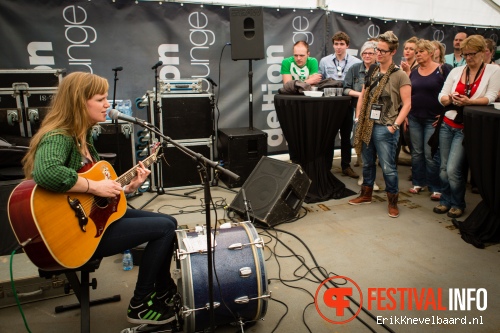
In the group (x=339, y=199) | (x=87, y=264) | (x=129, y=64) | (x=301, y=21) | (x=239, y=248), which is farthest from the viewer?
(x=301, y=21)

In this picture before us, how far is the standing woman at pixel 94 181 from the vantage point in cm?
178

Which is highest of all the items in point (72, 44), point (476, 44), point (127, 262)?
point (72, 44)

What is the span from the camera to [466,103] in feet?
11.1

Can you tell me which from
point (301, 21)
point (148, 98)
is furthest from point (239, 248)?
point (301, 21)

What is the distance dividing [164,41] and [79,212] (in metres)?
3.67

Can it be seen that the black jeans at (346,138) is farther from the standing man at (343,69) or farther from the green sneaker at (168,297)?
the green sneaker at (168,297)

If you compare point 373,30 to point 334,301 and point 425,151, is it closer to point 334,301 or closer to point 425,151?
point 425,151

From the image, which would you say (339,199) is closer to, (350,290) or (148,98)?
(350,290)

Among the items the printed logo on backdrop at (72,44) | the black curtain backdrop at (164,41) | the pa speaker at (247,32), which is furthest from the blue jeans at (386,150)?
the printed logo on backdrop at (72,44)

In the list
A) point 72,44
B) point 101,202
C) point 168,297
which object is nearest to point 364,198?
point 168,297

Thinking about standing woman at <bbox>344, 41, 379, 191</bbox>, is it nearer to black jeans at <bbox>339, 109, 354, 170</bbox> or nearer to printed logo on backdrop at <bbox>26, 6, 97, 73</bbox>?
black jeans at <bbox>339, 109, 354, 170</bbox>

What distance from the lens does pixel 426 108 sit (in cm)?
408

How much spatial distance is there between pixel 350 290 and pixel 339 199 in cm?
186

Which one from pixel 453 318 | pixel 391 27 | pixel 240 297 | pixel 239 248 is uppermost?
pixel 391 27
